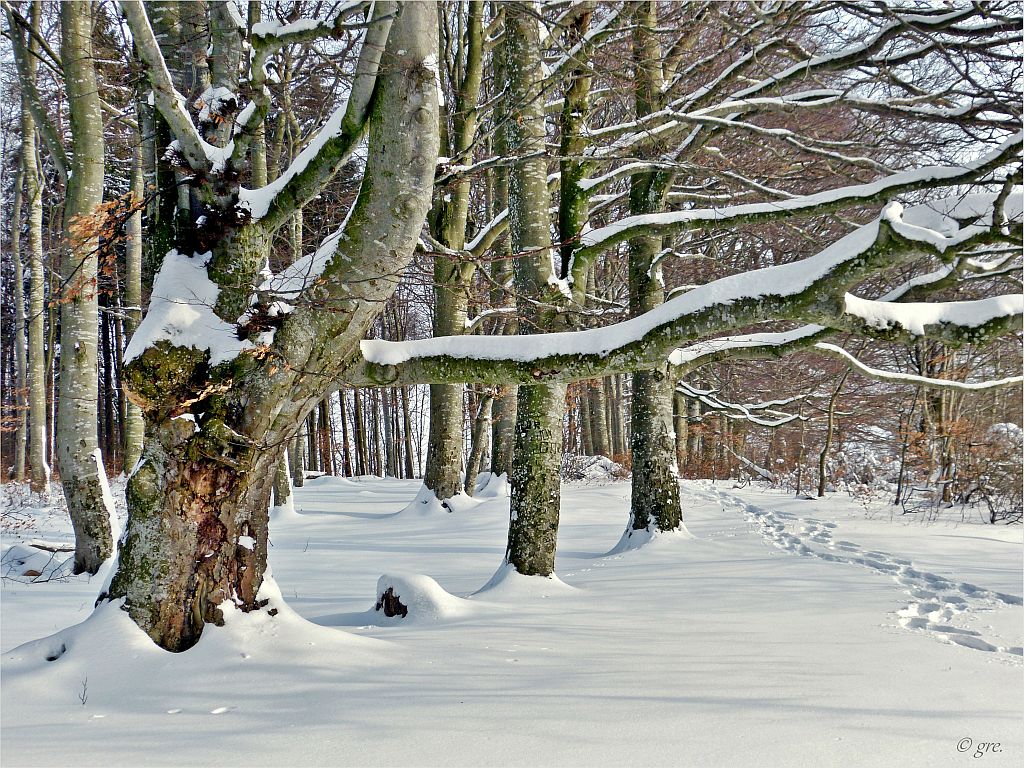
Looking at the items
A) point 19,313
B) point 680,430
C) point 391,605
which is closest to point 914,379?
point 391,605

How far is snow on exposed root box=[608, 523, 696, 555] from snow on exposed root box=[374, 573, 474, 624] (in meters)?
2.72

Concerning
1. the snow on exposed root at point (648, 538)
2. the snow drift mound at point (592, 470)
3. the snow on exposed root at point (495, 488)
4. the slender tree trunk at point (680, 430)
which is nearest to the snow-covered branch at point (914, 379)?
the snow on exposed root at point (648, 538)

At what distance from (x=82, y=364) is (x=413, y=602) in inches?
169

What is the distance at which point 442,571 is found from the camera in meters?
6.22

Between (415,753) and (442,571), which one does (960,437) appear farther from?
(415,753)

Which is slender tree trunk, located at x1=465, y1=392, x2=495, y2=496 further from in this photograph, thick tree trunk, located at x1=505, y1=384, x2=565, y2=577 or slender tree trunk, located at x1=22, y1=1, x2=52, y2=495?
slender tree trunk, located at x1=22, y1=1, x2=52, y2=495

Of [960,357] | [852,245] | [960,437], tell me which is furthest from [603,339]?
[960,357]

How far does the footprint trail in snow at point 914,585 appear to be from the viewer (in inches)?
143

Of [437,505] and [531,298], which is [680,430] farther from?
[531,298]

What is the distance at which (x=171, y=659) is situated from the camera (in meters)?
3.09

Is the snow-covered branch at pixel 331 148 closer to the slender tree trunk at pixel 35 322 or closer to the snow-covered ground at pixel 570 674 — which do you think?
the snow-covered ground at pixel 570 674

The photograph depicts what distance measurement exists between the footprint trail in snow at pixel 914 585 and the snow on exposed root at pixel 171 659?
119 inches

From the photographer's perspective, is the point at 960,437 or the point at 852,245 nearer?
the point at 852,245

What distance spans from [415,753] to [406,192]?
2.54 m
